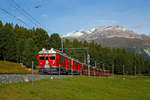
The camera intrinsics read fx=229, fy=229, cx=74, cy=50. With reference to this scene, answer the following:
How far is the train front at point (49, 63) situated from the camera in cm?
3862

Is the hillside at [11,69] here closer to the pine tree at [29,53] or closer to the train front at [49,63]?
the pine tree at [29,53]

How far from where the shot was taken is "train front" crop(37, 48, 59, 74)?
38.6 metres

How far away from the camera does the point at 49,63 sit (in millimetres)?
38969

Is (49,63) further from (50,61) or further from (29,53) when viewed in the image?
(29,53)

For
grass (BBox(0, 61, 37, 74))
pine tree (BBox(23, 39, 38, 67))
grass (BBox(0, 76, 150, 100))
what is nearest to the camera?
grass (BBox(0, 76, 150, 100))

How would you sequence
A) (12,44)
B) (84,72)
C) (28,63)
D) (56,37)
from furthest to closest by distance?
(56,37), (12,44), (28,63), (84,72)

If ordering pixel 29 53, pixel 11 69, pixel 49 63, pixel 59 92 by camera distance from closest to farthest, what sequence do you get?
pixel 59 92
pixel 49 63
pixel 11 69
pixel 29 53

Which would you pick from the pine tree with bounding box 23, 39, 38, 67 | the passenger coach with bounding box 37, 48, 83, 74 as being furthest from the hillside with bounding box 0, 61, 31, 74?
the passenger coach with bounding box 37, 48, 83, 74

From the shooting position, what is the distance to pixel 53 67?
38719mm

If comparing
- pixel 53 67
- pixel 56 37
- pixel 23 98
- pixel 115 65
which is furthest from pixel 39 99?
pixel 115 65

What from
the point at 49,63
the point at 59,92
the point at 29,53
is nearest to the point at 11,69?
the point at 29,53

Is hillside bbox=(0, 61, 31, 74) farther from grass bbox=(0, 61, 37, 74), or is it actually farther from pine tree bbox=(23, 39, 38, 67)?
pine tree bbox=(23, 39, 38, 67)

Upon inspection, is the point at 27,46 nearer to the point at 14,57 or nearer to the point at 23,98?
the point at 14,57

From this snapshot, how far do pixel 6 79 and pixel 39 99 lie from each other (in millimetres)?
8281
